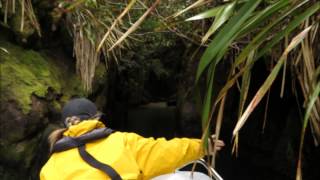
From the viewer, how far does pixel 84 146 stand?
2869 mm

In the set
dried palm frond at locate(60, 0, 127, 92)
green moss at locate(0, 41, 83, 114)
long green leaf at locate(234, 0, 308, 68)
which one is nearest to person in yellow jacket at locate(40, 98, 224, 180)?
long green leaf at locate(234, 0, 308, 68)

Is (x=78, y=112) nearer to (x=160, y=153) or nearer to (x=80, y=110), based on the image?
(x=80, y=110)

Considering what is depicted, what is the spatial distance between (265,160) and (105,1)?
725 centimetres

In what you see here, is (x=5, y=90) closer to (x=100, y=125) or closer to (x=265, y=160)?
(x=100, y=125)

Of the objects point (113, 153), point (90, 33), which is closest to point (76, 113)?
point (113, 153)

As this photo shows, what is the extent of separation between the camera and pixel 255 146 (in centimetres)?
1239

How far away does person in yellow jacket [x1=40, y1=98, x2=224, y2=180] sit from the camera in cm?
280

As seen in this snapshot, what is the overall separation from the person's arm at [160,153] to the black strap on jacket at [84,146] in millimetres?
163

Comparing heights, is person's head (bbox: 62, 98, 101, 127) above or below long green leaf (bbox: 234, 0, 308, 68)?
below

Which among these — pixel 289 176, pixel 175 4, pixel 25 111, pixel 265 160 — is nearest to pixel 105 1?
pixel 175 4

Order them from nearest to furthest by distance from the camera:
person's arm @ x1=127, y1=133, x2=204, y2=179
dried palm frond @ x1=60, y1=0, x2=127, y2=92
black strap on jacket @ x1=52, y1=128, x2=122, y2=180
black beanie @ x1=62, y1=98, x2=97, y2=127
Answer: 1. black strap on jacket @ x1=52, y1=128, x2=122, y2=180
2. person's arm @ x1=127, y1=133, x2=204, y2=179
3. black beanie @ x1=62, y1=98, x2=97, y2=127
4. dried palm frond @ x1=60, y1=0, x2=127, y2=92

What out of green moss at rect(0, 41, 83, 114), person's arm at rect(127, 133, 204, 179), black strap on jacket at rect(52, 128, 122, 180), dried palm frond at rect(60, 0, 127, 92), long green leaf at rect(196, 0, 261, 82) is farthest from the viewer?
green moss at rect(0, 41, 83, 114)

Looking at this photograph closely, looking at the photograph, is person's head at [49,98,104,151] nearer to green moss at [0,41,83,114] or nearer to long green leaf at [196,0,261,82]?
long green leaf at [196,0,261,82]

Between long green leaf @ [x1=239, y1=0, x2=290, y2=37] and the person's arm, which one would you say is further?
the person's arm
